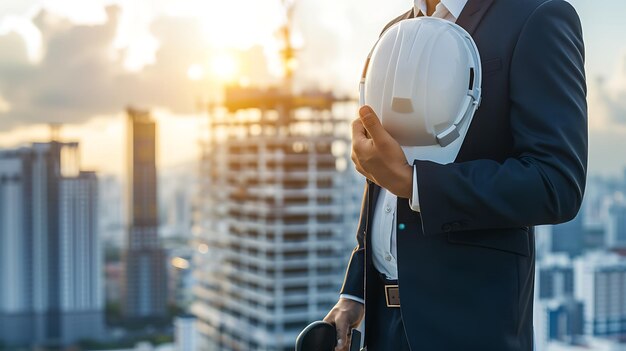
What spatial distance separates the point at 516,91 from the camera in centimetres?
54

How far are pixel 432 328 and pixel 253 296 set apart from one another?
24.2 m

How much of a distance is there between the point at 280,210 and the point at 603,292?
10.2 meters

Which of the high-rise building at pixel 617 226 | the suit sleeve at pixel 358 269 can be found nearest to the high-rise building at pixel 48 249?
the high-rise building at pixel 617 226

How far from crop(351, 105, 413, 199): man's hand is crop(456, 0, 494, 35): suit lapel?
0.11 metres

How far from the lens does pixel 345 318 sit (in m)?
0.69

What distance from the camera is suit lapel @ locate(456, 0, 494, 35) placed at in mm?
568

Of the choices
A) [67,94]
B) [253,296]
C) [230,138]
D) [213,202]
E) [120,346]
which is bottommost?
[120,346]

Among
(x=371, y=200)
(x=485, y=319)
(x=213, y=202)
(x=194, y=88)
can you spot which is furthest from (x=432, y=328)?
(x=194, y=88)

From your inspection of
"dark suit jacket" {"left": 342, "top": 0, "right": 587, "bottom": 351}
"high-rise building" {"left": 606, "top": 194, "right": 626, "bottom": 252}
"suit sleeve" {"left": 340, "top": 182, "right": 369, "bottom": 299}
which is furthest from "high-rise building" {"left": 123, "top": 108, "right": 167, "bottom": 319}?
"dark suit jacket" {"left": 342, "top": 0, "right": 587, "bottom": 351}

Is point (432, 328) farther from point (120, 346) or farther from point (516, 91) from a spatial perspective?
point (120, 346)

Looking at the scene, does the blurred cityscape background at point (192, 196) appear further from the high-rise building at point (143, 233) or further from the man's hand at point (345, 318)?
the man's hand at point (345, 318)

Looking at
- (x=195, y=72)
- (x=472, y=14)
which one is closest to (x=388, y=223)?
(x=472, y=14)

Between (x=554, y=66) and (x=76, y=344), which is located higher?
(x=554, y=66)

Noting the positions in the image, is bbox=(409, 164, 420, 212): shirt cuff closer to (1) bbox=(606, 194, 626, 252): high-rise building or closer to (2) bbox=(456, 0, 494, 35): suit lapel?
(2) bbox=(456, 0, 494, 35): suit lapel
